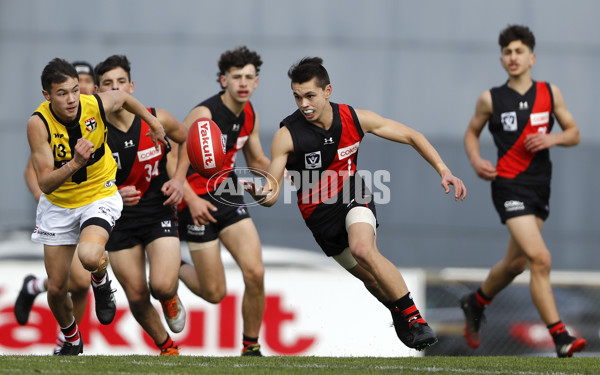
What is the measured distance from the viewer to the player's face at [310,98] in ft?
23.2

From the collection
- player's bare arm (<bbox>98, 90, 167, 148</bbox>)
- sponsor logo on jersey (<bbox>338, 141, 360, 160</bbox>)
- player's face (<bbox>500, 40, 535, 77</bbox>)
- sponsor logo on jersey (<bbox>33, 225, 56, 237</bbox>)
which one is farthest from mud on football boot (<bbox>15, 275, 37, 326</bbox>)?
player's face (<bbox>500, 40, 535, 77</bbox>)

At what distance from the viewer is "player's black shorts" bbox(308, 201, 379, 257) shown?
7.19 metres

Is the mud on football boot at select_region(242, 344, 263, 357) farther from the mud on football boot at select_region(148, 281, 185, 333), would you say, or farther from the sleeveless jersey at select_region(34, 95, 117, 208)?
the sleeveless jersey at select_region(34, 95, 117, 208)

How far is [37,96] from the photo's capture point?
16141mm

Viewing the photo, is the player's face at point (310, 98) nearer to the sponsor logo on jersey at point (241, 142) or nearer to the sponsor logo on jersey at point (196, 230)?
the sponsor logo on jersey at point (241, 142)

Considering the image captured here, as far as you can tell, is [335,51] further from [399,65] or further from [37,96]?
[37,96]

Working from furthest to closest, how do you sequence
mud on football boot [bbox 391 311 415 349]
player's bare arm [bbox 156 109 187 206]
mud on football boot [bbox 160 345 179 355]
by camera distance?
mud on football boot [bbox 160 345 179 355], player's bare arm [bbox 156 109 187 206], mud on football boot [bbox 391 311 415 349]

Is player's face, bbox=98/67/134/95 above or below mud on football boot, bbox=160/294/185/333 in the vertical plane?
above

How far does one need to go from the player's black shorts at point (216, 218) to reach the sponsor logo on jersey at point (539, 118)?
8.38 ft

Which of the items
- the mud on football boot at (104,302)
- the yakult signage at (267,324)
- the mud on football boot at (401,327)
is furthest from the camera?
the yakult signage at (267,324)

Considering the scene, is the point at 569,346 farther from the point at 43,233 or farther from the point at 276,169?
the point at 43,233

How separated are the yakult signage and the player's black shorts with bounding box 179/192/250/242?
197 cm

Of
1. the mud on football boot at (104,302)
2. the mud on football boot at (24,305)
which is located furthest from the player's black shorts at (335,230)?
the mud on football boot at (24,305)

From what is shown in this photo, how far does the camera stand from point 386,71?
53.6 ft
